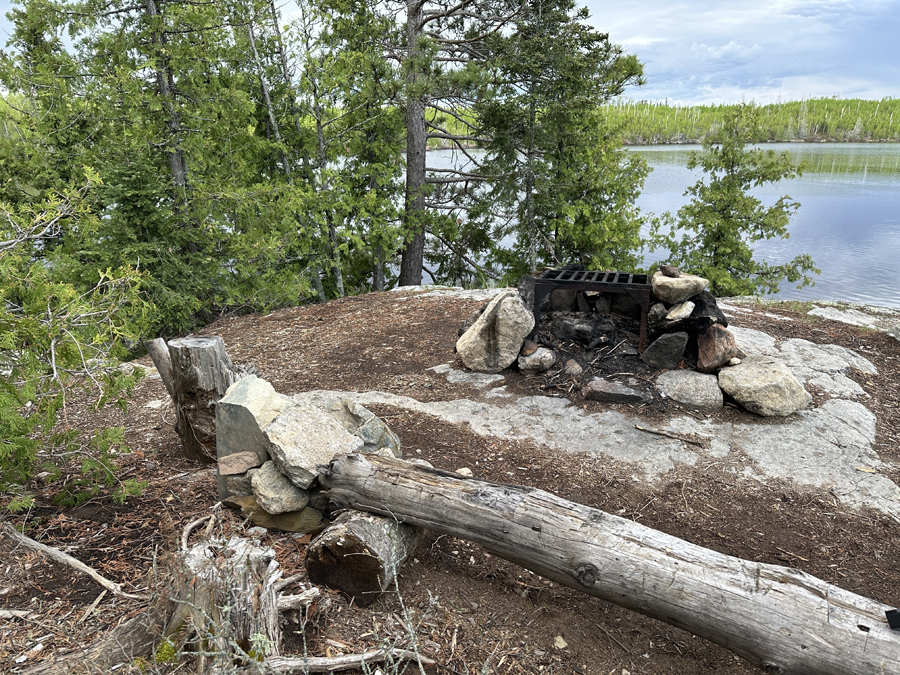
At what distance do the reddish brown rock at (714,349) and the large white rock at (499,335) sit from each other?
5.54 feet

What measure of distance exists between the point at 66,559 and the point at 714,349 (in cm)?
525

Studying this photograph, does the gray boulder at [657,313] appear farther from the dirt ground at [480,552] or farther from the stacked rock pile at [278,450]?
the stacked rock pile at [278,450]

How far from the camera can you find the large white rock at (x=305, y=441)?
320 cm

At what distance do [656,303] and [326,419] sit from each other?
3543mm

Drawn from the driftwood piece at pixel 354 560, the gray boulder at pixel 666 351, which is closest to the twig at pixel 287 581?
the driftwood piece at pixel 354 560

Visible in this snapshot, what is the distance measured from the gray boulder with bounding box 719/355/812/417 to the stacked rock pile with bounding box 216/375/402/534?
3274 millimetres

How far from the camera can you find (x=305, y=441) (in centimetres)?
336

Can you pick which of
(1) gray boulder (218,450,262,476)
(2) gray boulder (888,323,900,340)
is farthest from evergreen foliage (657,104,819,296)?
(1) gray boulder (218,450,262,476)

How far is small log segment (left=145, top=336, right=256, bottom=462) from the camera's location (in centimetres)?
401

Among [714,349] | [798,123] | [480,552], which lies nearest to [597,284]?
[714,349]

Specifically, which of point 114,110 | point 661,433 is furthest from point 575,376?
point 114,110

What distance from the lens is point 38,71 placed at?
8.03 meters

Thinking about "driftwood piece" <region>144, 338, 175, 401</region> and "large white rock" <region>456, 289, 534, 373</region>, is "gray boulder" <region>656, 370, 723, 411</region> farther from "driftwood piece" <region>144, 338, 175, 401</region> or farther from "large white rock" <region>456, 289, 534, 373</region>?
"driftwood piece" <region>144, 338, 175, 401</region>

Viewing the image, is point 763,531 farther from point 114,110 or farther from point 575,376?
point 114,110
